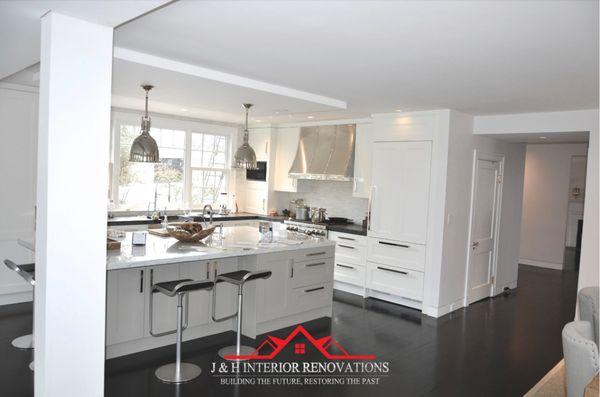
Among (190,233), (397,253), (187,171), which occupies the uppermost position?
(187,171)

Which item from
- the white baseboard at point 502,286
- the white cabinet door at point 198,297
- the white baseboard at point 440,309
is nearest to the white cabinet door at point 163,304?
the white cabinet door at point 198,297

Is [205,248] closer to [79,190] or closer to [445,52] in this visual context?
[79,190]

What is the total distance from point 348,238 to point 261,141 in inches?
95.8

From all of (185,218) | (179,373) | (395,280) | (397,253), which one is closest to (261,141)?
(185,218)

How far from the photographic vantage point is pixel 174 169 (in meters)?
7.34

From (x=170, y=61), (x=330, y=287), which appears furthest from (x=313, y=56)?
(x=330, y=287)

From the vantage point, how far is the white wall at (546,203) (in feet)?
28.9

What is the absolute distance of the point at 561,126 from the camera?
5281mm

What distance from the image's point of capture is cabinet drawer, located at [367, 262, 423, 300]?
5672mm

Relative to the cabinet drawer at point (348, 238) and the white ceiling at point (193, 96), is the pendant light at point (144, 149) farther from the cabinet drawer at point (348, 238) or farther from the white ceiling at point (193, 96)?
the cabinet drawer at point (348, 238)

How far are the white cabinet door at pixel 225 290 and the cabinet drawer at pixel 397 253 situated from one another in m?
2.20

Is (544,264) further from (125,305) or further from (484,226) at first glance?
(125,305)

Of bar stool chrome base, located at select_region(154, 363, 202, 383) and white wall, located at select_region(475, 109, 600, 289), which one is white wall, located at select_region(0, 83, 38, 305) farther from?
white wall, located at select_region(475, 109, 600, 289)

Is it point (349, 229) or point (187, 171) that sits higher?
point (187, 171)
